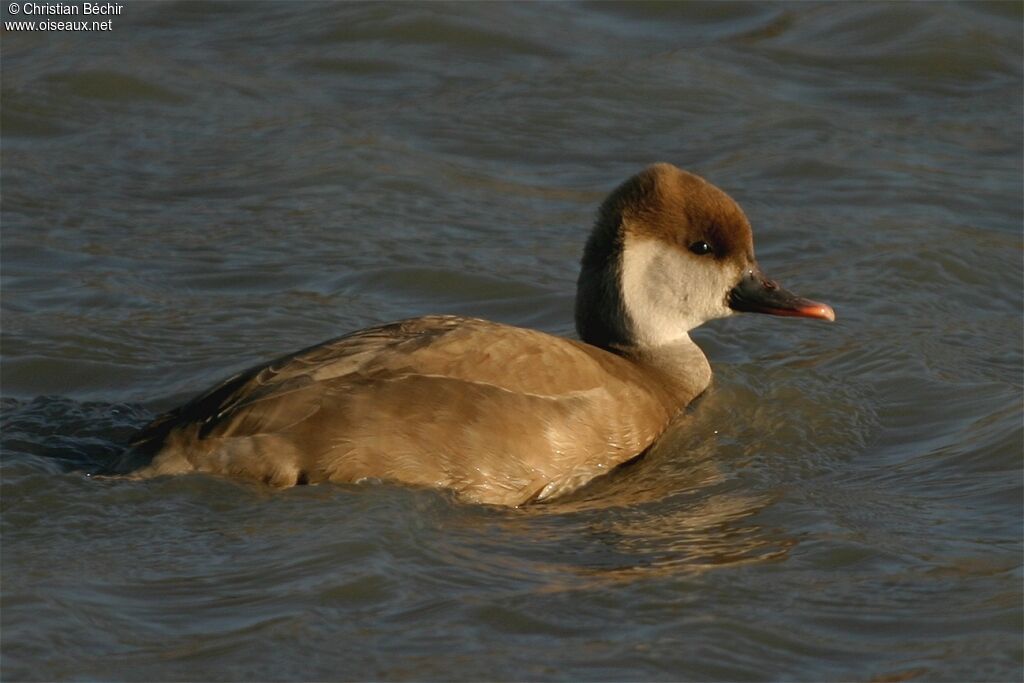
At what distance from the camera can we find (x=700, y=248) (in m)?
7.25

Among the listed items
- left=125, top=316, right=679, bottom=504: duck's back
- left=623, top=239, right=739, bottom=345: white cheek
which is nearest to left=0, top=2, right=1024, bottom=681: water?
left=125, top=316, right=679, bottom=504: duck's back

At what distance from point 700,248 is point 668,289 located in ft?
0.73

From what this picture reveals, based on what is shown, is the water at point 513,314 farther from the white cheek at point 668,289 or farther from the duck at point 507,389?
the white cheek at point 668,289

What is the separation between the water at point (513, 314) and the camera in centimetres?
526

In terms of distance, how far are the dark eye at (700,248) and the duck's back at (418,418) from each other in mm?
846

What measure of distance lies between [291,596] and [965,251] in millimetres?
5000

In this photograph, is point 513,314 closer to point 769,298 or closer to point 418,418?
point 769,298

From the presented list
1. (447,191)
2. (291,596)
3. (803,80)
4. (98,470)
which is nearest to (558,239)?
(447,191)

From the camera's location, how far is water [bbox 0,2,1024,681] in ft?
17.3

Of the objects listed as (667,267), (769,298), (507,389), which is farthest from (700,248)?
(507,389)

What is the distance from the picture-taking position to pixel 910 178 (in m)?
10.0

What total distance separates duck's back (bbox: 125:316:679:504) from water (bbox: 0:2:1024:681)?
0.36 feet

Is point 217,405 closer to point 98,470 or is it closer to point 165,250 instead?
point 98,470

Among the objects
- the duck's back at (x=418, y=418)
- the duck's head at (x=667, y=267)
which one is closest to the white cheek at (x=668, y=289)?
the duck's head at (x=667, y=267)
